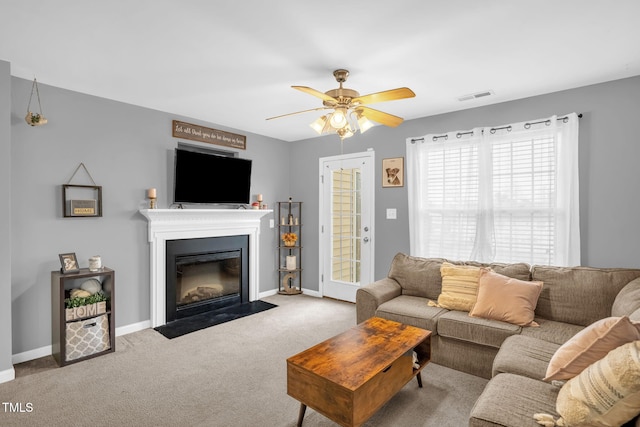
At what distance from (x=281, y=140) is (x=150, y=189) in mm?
2294

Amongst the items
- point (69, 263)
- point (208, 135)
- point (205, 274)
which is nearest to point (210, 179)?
point (208, 135)

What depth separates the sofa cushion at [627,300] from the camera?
215 centimetres

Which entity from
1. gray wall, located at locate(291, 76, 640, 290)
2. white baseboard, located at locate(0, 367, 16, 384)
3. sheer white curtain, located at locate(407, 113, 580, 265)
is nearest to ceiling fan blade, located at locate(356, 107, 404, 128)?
gray wall, located at locate(291, 76, 640, 290)

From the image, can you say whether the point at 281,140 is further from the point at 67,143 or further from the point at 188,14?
the point at 188,14

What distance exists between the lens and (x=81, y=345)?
9.73ft

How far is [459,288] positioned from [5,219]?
3816 mm

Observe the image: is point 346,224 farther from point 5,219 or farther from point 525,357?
point 5,219

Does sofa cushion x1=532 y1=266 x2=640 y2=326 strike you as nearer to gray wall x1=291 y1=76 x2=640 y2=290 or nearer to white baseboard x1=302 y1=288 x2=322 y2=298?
gray wall x1=291 y1=76 x2=640 y2=290

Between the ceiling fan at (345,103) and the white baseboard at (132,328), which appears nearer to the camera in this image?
the ceiling fan at (345,103)

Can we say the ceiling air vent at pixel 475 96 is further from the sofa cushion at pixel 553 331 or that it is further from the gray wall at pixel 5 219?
the gray wall at pixel 5 219

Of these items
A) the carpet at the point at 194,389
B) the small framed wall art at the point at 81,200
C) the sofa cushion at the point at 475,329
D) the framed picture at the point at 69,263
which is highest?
the small framed wall art at the point at 81,200

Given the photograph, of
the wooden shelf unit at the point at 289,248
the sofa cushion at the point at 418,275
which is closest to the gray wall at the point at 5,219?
the wooden shelf unit at the point at 289,248

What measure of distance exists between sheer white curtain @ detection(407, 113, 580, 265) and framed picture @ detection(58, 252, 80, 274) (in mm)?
3568

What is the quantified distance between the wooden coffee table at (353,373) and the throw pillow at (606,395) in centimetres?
81
